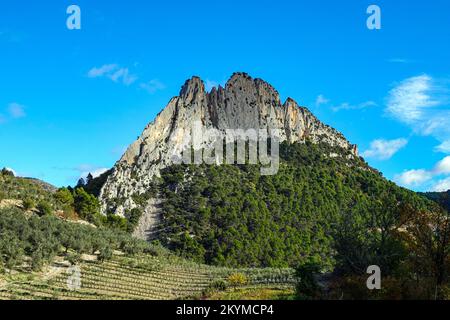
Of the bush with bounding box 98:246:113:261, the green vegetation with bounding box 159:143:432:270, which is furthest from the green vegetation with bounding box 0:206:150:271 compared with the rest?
the green vegetation with bounding box 159:143:432:270

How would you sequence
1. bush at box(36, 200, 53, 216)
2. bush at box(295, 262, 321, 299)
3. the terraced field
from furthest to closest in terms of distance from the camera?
bush at box(36, 200, 53, 216) < the terraced field < bush at box(295, 262, 321, 299)

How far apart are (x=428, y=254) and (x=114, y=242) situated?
125ft

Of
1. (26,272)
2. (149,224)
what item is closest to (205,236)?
(149,224)

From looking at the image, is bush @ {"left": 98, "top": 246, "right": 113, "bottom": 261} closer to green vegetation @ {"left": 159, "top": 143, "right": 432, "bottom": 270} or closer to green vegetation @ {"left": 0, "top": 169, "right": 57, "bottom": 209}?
green vegetation @ {"left": 0, "top": 169, "right": 57, "bottom": 209}

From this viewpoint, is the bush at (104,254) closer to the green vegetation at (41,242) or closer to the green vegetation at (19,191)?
the green vegetation at (41,242)

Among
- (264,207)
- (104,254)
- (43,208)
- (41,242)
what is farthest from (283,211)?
(41,242)

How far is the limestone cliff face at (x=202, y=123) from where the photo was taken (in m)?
92.9

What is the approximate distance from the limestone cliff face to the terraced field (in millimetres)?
38522

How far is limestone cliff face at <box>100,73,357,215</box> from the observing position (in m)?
92.9

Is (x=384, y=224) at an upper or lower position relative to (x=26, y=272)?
upper

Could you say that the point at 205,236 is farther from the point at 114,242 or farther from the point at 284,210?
the point at 114,242

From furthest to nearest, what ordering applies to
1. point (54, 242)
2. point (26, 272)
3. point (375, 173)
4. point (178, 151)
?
1. point (375, 173)
2. point (178, 151)
3. point (54, 242)
4. point (26, 272)

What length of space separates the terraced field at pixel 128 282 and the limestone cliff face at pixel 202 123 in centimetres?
3852
